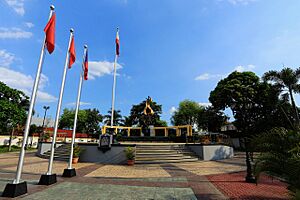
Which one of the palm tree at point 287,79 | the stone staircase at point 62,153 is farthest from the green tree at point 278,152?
the palm tree at point 287,79

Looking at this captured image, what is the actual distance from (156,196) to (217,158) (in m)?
11.9

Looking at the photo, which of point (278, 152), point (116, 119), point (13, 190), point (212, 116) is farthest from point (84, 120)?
point (278, 152)

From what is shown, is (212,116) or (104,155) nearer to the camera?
(104,155)

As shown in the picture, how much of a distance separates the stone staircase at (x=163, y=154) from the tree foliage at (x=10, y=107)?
64.4ft

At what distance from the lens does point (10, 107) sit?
22594mm

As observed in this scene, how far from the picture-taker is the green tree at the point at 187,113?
48.1 metres

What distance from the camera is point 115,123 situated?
50.8 meters

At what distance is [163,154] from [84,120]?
46.6 m

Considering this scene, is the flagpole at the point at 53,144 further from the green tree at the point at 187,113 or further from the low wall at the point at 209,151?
the green tree at the point at 187,113

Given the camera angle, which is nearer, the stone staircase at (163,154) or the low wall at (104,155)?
the stone staircase at (163,154)

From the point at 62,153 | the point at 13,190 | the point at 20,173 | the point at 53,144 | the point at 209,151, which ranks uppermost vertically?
the point at 53,144

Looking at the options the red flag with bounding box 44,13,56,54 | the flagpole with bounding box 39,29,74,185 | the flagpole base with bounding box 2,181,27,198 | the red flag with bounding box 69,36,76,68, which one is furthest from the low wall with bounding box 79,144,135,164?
the red flag with bounding box 44,13,56,54

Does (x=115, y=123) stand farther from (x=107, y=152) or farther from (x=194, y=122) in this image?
(x=107, y=152)

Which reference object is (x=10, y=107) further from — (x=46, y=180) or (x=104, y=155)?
(x=46, y=180)
